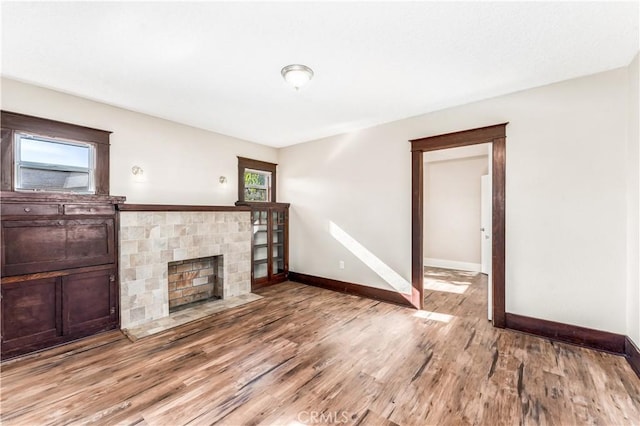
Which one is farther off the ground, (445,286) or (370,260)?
(370,260)

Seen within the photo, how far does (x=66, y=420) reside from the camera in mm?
1815

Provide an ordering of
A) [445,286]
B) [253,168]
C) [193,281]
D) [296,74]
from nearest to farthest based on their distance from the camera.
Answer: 1. [296,74]
2. [193,281]
3. [445,286]
4. [253,168]

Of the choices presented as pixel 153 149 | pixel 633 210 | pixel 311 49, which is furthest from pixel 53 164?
pixel 633 210

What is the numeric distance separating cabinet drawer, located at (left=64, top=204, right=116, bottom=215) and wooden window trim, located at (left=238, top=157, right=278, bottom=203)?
208 cm

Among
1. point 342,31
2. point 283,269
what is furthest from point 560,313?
point 283,269

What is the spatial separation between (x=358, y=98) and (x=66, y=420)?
12.4ft

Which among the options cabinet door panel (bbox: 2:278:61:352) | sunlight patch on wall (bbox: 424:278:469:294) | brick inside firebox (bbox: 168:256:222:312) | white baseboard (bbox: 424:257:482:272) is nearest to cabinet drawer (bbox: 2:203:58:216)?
cabinet door panel (bbox: 2:278:61:352)

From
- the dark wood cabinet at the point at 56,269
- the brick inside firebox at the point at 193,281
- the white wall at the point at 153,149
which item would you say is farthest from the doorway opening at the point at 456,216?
the dark wood cabinet at the point at 56,269

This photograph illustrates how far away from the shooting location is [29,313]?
265cm

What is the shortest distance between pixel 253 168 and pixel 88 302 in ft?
10.5

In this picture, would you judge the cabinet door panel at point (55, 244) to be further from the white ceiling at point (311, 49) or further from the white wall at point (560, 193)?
the white wall at point (560, 193)

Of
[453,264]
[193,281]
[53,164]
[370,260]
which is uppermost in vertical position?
[53,164]

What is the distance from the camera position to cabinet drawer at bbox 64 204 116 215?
9.44 ft

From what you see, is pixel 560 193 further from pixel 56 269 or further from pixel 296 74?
pixel 56 269
